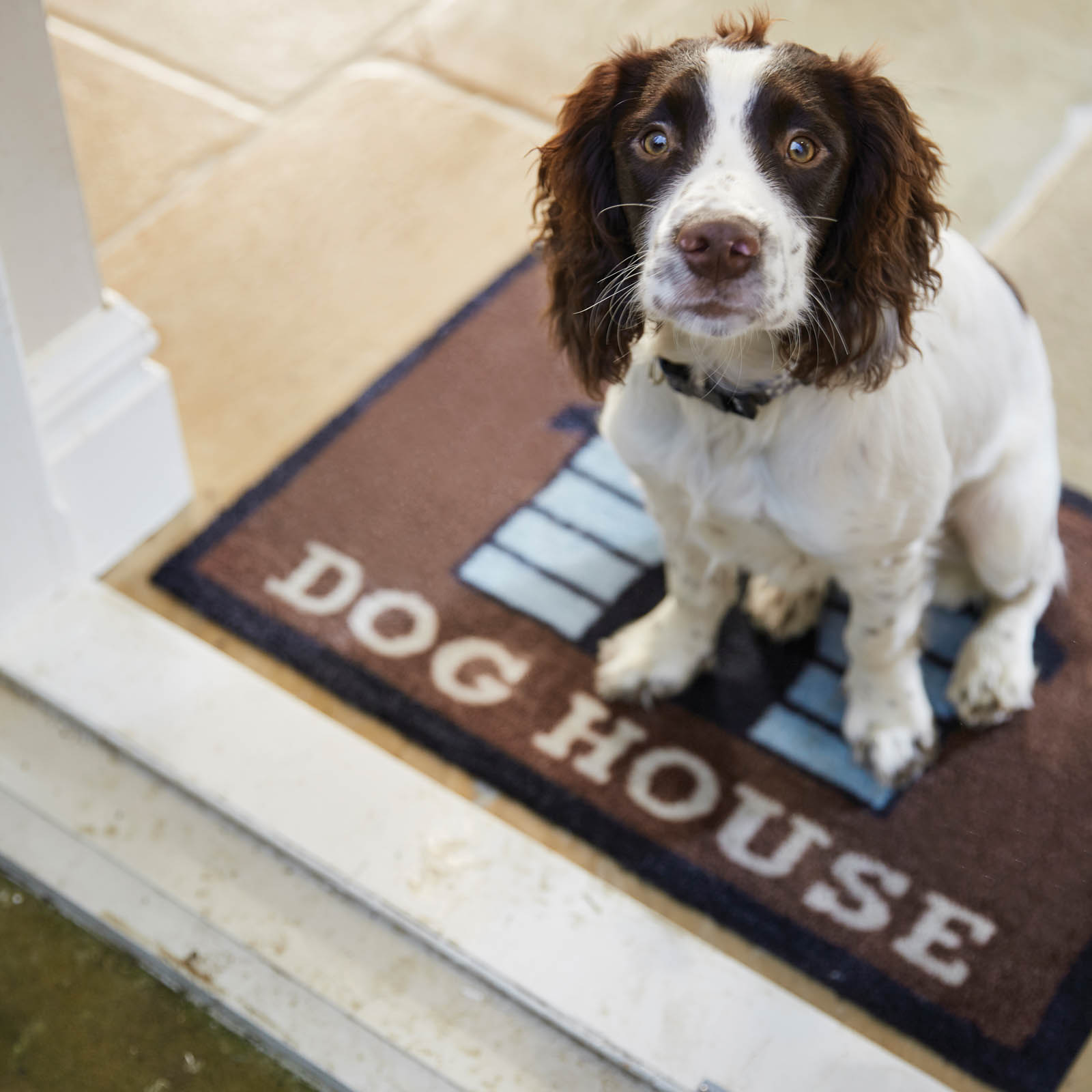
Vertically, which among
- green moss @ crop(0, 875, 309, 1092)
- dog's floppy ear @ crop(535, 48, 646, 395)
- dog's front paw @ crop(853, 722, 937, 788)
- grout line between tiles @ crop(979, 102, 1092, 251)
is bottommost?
green moss @ crop(0, 875, 309, 1092)

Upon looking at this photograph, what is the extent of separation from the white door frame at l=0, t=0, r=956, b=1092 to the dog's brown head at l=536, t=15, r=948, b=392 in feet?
2.32

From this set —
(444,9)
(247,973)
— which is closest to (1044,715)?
(247,973)

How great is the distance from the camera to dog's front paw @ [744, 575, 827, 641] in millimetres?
2006

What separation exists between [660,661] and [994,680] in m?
0.47

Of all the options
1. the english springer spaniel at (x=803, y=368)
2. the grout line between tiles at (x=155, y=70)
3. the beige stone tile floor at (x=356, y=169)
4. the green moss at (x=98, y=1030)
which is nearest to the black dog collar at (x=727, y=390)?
the english springer spaniel at (x=803, y=368)

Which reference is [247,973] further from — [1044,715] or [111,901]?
[1044,715]

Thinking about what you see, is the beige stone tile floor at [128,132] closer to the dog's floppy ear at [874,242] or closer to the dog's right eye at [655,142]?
the dog's right eye at [655,142]

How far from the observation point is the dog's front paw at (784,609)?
201cm

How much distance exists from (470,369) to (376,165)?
651 mm

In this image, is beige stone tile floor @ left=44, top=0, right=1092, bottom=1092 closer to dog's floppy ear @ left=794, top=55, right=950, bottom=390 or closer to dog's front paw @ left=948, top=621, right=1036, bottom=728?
dog's front paw @ left=948, top=621, right=1036, bottom=728

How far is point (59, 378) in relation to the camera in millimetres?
1864

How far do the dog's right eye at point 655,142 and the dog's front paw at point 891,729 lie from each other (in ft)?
2.81

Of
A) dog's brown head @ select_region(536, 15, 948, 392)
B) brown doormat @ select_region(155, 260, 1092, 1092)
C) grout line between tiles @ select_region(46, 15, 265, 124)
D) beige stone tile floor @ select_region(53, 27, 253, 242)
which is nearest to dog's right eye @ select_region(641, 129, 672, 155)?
dog's brown head @ select_region(536, 15, 948, 392)

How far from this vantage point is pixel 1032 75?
117 inches
